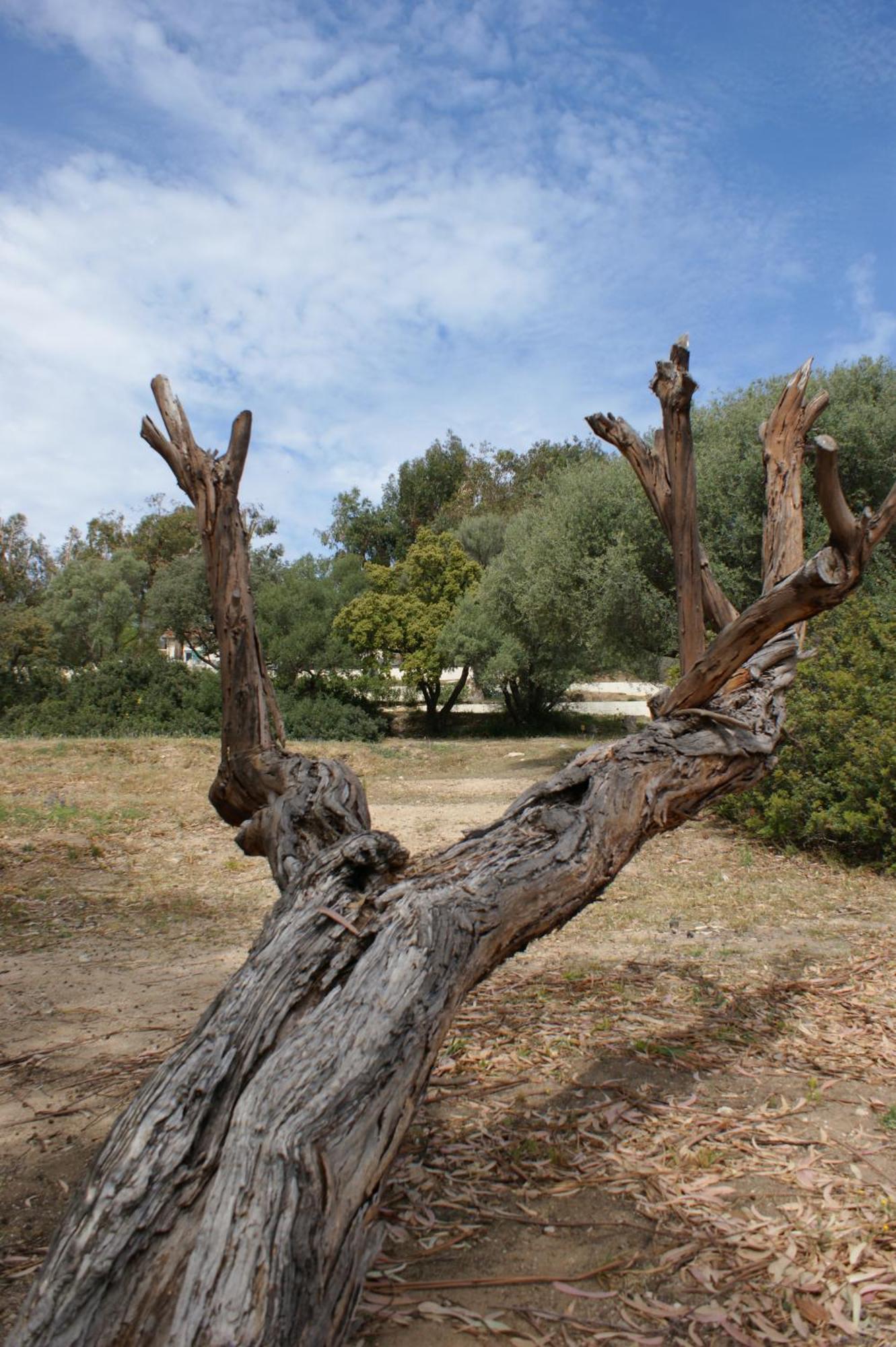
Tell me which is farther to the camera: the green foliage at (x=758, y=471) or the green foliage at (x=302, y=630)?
the green foliage at (x=302, y=630)

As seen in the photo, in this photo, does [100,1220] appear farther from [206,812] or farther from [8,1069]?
[206,812]

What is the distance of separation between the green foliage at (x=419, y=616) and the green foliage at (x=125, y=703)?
13.8 feet

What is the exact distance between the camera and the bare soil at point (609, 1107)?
94.7 inches

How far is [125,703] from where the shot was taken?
872 inches

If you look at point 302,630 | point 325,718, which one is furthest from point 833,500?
point 302,630

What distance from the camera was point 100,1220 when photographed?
69.1 inches

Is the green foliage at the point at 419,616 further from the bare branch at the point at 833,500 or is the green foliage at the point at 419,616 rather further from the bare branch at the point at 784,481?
the bare branch at the point at 833,500

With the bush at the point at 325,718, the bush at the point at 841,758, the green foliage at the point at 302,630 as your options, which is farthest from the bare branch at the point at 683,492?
the green foliage at the point at 302,630

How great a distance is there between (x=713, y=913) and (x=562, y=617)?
9.95 m

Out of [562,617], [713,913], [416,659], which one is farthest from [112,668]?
[713,913]

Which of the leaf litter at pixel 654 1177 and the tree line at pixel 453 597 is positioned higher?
the tree line at pixel 453 597

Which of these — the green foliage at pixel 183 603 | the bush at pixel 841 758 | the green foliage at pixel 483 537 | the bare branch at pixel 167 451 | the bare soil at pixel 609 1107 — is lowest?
the bare soil at pixel 609 1107

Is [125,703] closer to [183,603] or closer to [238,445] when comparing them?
[183,603]

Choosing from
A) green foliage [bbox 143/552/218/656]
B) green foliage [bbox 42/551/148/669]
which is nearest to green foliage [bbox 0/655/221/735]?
green foliage [bbox 143/552/218/656]
